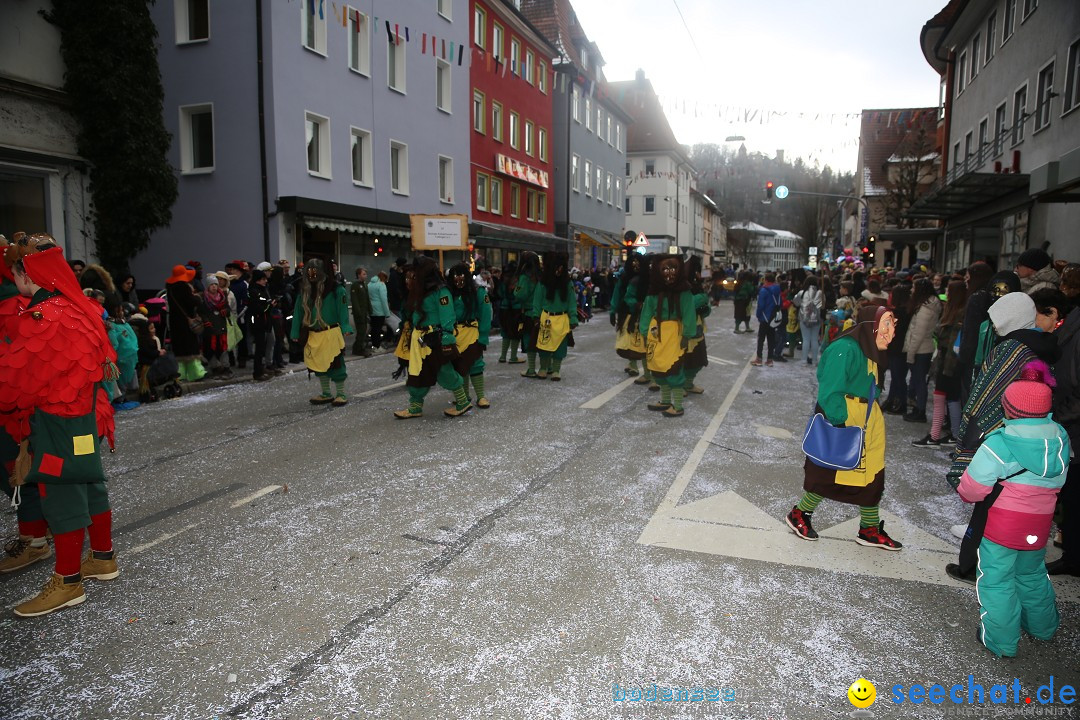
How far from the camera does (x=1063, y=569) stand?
4281 mm

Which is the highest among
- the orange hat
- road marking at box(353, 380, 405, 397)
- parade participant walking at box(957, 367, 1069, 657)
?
the orange hat

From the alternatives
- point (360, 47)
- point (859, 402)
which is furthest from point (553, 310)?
point (360, 47)

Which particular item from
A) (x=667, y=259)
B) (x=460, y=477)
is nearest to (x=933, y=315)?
(x=667, y=259)

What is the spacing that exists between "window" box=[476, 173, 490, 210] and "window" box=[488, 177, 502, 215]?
534 mm

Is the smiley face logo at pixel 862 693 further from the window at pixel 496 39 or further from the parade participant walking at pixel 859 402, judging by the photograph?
the window at pixel 496 39

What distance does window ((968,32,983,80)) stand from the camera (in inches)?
912

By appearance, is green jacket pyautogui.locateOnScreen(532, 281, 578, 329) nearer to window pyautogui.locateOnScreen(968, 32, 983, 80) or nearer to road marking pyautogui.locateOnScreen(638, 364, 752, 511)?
road marking pyautogui.locateOnScreen(638, 364, 752, 511)

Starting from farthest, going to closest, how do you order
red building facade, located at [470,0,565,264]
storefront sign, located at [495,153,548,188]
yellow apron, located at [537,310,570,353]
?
storefront sign, located at [495,153,548,188] → red building facade, located at [470,0,565,264] → yellow apron, located at [537,310,570,353]

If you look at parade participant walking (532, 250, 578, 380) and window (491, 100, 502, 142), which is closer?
parade participant walking (532, 250, 578, 380)

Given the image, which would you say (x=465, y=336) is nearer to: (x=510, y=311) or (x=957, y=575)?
(x=510, y=311)

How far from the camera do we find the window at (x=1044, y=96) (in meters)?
16.5

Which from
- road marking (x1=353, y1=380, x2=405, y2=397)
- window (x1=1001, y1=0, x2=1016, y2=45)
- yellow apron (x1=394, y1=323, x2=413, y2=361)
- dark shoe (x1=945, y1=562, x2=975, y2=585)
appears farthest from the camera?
window (x1=1001, y1=0, x2=1016, y2=45)

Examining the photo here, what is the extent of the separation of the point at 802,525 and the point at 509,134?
29.3 metres

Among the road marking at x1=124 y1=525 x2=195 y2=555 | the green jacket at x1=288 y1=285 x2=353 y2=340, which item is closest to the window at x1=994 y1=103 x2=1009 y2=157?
the green jacket at x1=288 y1=285 x2=353 y2=340
